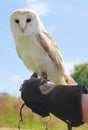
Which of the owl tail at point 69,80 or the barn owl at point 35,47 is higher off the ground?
the barn owl at point 35,47

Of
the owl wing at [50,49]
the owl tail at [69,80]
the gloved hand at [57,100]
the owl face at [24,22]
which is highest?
the owl face at [24,22]

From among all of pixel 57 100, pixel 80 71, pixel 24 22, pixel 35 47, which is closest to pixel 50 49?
pixel 35 47

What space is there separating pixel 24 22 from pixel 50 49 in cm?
22

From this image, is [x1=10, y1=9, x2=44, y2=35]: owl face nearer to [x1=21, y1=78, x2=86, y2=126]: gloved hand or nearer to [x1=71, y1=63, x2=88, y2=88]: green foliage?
[x1=21, y1=78, x2=86, y2=126]: gloved hand

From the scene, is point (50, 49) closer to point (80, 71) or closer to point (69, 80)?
point (69, 80)

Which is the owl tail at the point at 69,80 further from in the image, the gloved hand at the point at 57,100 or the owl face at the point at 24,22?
the gloved hand at the point at 57,100

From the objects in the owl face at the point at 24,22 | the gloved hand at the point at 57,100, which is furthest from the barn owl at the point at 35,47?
the gloved hand at the point at 57,100

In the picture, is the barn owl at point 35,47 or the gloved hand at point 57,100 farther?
the barn owl at point 35,47

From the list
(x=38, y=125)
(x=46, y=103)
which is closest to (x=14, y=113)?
(x=38, y=125)

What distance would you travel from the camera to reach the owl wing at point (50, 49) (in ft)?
8.25

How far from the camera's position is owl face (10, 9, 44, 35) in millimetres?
2439

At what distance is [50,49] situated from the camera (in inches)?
101

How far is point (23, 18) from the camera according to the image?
96.7 inches

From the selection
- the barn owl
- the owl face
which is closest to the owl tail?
the barn owl
